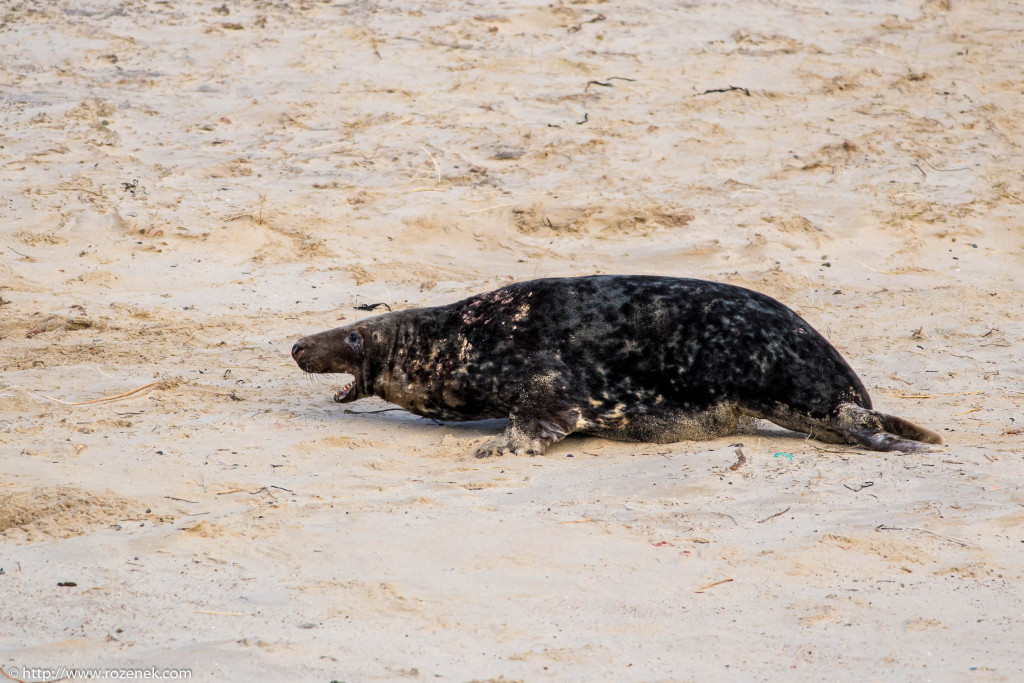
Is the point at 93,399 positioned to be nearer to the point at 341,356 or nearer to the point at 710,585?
the point at 341,356

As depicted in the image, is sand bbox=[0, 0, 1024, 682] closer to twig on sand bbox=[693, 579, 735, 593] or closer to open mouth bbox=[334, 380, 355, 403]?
twig on sand bbox=[693, 579, 735, 593]

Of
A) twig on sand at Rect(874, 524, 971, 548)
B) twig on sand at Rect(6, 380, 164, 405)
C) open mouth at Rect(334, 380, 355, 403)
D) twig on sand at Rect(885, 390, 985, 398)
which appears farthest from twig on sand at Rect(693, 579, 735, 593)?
twig on sand at Rect(6, 380, 164, 405)

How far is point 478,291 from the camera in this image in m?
7.68

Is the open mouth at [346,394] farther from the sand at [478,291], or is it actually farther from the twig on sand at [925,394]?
the twig on sand at [925,394]

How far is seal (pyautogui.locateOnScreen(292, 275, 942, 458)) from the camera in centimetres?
518

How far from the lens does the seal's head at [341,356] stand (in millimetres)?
6074

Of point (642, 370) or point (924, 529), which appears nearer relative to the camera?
point (924, 529)

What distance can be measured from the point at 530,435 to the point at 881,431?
1.69 m

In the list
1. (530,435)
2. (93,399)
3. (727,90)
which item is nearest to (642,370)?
(530,435)

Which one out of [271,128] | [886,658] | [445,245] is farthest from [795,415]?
[271,128]

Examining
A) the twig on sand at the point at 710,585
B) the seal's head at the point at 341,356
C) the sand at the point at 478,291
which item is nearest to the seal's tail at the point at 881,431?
the sand at the point at 478,291

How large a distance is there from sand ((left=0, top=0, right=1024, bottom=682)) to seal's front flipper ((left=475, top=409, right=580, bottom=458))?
9 cm

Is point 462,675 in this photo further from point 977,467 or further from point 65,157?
point 65,157

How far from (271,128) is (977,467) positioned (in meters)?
7.17
